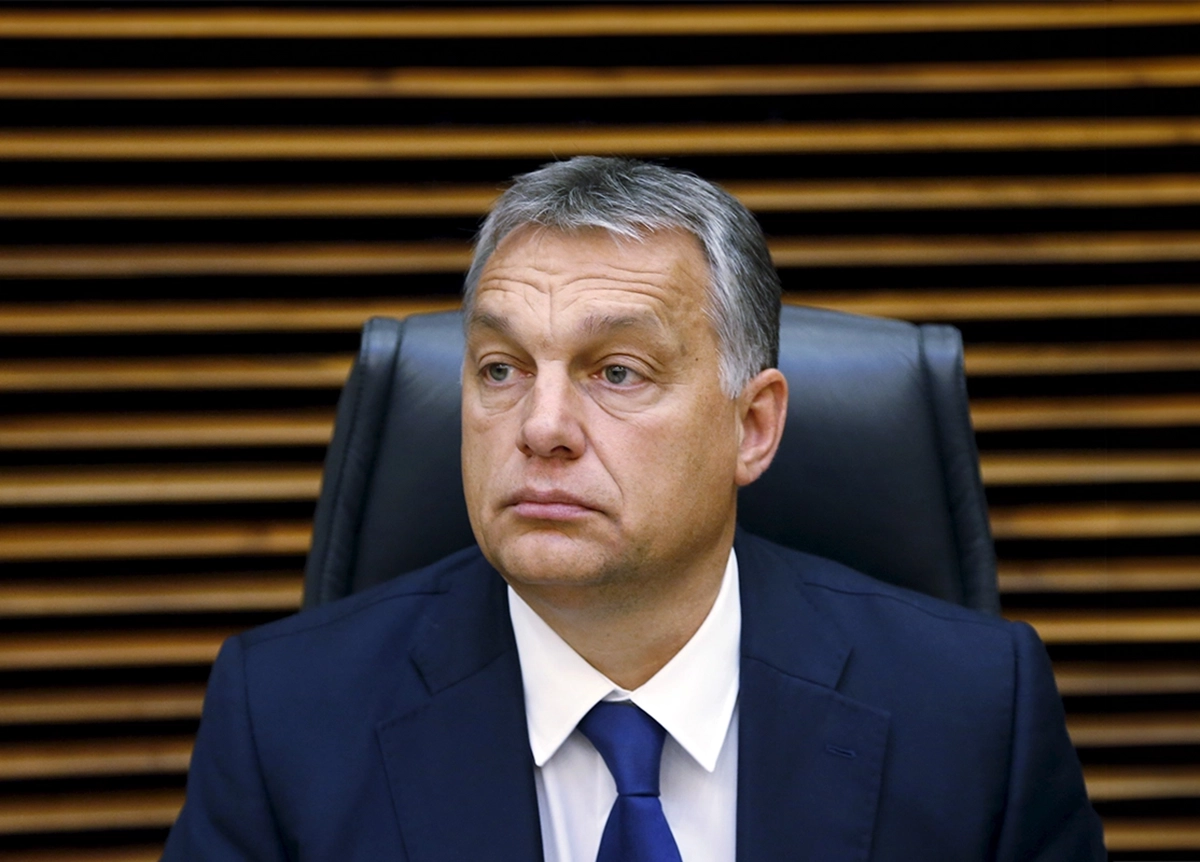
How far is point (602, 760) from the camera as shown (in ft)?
4.74

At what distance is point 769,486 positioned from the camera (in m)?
1.65

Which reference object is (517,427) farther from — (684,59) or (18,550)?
(18,550)

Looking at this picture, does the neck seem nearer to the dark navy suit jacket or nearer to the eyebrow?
the dark navy suit jacket

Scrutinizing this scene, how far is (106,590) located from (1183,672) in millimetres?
2389

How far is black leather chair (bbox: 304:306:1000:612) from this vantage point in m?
1.59

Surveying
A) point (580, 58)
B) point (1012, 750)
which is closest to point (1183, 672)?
point (1012, 750)

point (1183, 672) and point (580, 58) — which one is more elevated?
point (580, 58)

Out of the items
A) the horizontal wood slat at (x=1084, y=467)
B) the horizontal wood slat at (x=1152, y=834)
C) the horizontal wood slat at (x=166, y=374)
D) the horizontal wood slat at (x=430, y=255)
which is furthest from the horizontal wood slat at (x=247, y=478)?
the horizontal wood slat at (x=1152, y=834)

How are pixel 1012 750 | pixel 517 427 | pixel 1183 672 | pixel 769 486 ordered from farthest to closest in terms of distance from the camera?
pixel 1183 672, pixel 769 486, pixel 1012 750, pixel 517 427

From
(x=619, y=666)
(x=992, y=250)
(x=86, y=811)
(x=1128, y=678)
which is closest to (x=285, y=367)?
(x=86, y=811)

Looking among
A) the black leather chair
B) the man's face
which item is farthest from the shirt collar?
the black leather chair

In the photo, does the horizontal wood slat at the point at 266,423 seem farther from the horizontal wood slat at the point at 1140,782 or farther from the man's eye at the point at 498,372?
the man's eye at the point at 498,372

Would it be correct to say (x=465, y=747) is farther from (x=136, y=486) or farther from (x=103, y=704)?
(x=103, y=704)

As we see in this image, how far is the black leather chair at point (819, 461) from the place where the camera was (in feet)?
5.21
